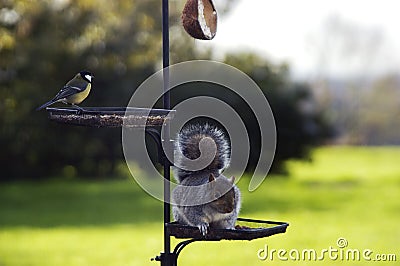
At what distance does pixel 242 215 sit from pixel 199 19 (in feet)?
17.8

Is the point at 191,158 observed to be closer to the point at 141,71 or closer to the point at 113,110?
the point at 113,110

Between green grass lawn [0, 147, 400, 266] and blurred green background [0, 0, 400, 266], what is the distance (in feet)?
0.10

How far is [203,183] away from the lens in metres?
2.42

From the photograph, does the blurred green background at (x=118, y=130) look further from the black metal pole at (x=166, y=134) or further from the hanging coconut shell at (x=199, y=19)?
the hanging coconut shell at (x=199, y=19)

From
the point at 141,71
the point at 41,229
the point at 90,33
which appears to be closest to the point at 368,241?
the point at 41,229

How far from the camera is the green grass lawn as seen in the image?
6.18 m

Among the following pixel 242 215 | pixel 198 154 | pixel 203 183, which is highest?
pixel 242 215

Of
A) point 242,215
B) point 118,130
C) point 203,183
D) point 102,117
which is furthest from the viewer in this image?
point 118,130

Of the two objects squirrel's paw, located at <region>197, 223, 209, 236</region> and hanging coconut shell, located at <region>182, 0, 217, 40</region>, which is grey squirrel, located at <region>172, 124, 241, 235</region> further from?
hanging coconut shell, located at <region>182, 0, 217, 40</region>

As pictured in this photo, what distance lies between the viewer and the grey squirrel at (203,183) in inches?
94.2

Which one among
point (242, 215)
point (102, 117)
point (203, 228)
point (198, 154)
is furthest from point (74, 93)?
point (242, 215)

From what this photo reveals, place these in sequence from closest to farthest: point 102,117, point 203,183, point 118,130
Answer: point 102,117 < point 203,183 < point 118,130

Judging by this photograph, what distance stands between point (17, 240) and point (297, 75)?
501 cm

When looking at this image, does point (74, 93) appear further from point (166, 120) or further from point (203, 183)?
point (203, 183)
